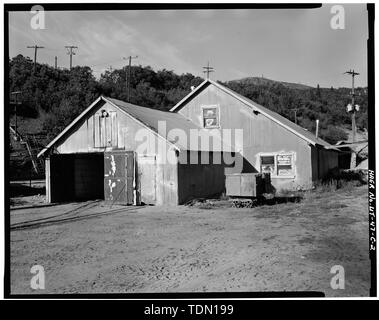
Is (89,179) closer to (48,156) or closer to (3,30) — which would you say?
(48,156)

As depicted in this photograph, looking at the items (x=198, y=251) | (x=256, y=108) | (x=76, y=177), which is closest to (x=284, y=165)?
(x=256, y=108)

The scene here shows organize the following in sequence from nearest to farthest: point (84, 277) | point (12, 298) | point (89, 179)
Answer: point (12, 298) < point (84, 277) < point (89, 179)

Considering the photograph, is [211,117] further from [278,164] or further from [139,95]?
[139,95]

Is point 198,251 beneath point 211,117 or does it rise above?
beneath

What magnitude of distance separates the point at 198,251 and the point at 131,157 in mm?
8414

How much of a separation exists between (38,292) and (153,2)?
14.5 feet

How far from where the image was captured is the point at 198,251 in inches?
277

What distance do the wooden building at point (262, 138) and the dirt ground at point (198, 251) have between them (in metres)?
5.56

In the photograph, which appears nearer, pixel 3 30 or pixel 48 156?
pixel 3 30

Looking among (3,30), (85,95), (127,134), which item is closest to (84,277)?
(3,30)

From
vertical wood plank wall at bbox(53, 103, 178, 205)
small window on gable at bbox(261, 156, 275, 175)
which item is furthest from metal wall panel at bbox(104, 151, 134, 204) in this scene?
small window on gable at bbox(261, 156, 275, 175)

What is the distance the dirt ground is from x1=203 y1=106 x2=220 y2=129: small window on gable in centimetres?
867

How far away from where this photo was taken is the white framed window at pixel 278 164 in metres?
18.0

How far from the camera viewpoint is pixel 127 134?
48.6ft
